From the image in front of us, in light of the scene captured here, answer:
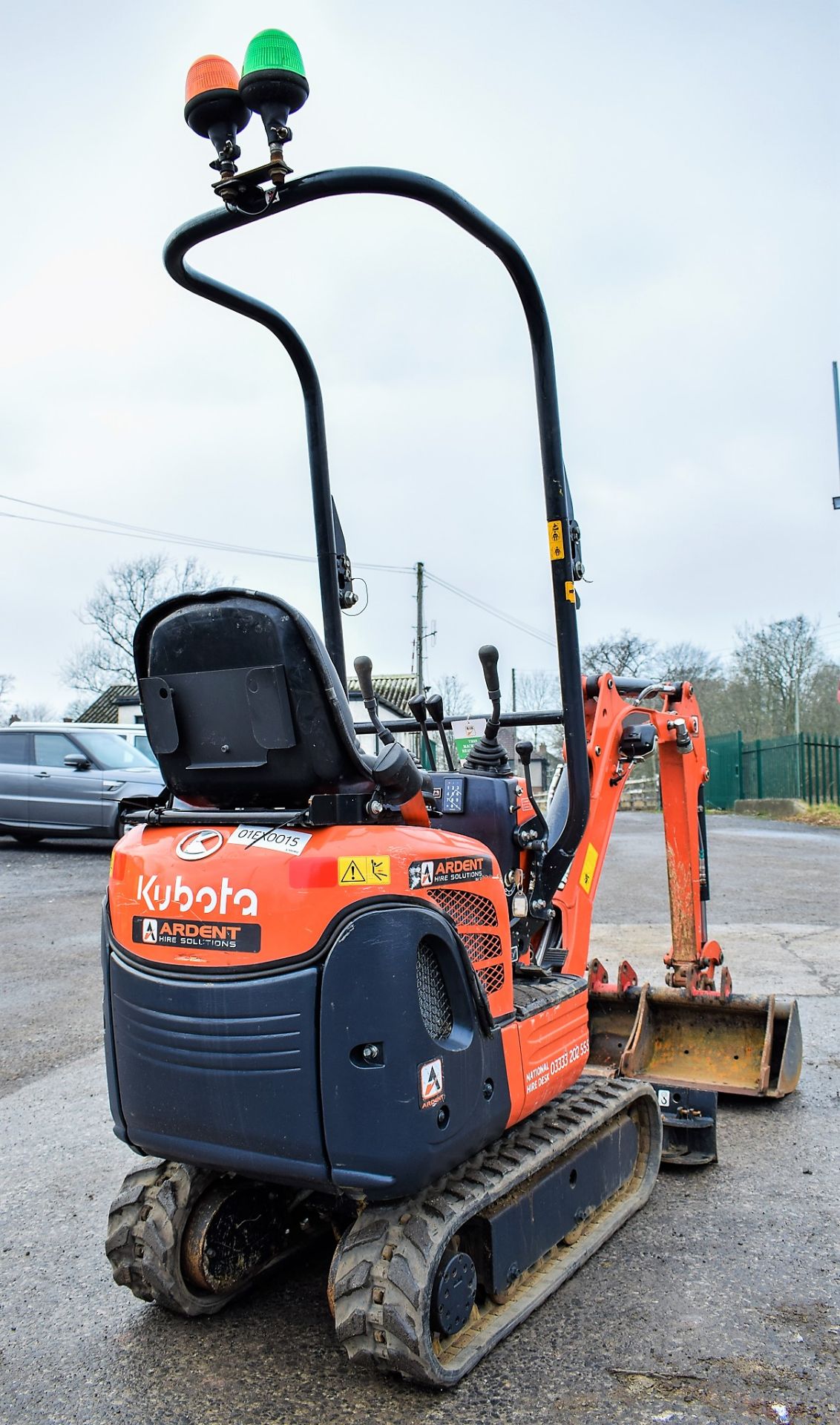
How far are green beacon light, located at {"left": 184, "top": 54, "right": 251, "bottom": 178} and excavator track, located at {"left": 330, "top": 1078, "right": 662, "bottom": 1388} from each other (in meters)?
2.71

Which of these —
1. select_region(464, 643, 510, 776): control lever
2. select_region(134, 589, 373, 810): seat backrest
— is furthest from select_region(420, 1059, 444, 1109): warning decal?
select_region(464, 643, 510, 776): control lever

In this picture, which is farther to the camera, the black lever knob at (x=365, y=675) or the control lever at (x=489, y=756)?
the control lever at (x=489, y=756)

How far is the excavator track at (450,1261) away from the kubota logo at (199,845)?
105 cm

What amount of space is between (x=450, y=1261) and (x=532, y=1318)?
524 mm

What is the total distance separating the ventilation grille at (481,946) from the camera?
322 cm

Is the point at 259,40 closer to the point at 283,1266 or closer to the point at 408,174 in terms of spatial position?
the point at 408,174

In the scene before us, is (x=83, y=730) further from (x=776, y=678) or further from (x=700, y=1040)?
(x=776, y=678)

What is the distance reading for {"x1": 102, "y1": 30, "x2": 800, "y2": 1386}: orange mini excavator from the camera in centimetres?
279

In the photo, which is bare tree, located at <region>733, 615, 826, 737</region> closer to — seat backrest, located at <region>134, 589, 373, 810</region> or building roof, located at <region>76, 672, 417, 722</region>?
building roof, located at <region>76, 672, 417, 722</region>

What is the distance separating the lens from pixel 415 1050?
280 centimetres

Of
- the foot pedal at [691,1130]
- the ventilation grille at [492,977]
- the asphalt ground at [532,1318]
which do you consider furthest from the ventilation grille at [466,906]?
the foot pedal at [691,1130]

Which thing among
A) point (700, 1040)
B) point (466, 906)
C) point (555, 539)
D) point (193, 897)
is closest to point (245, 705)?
point (193, 897)

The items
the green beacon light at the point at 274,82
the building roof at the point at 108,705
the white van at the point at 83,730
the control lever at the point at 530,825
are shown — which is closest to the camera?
the green beacon light at the point at 274,82

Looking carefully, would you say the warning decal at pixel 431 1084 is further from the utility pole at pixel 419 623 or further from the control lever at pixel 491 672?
the utility pole at pixel 419 623
